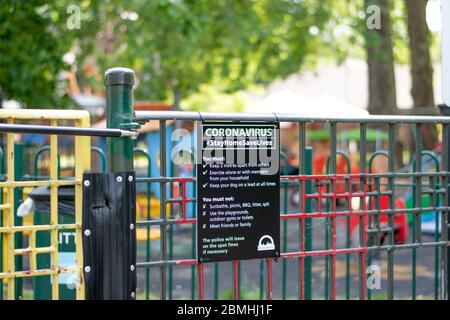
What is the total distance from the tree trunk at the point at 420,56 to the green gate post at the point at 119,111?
46.0 feet

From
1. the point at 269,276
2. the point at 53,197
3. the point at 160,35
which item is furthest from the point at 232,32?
the point at 53,197

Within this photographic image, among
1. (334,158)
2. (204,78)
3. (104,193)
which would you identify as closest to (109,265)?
(104,193)

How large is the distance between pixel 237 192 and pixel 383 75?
576 inches

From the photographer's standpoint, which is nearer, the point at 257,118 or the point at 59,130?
the point at 59,130

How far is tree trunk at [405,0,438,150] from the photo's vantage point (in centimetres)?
1691

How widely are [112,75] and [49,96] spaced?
927cm

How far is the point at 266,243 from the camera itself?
4.26 m

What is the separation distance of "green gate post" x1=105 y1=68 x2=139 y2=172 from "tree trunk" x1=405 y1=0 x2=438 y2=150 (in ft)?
46.0

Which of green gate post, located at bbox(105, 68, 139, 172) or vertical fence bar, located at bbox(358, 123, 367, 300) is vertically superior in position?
green gate post, located at bbox(105, 68, 139, 172)

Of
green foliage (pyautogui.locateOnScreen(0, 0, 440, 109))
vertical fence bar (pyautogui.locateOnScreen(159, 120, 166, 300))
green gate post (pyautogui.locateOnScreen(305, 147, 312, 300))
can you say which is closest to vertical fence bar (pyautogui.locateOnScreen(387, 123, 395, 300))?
green gate post (pyautogui.locateOnScreen(305, 147, 312, 300))

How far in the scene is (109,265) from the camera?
3.56 m

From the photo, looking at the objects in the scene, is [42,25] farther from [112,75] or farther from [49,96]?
[112,75]

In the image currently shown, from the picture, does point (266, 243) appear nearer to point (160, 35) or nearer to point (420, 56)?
point (160, 35)

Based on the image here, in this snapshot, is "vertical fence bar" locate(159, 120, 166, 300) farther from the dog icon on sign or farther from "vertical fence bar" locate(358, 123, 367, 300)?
"vertical fence bar" locate(358, 123, 367, 300)
